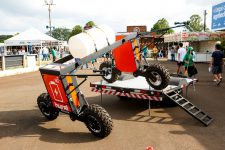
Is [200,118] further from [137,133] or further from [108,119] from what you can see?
[108,119]

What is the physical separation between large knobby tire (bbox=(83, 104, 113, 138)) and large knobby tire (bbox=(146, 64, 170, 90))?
6.85ft

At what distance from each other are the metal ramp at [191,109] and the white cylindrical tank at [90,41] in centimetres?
217

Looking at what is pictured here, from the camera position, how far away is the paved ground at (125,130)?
18.5 ft

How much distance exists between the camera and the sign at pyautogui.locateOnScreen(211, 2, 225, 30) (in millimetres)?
26083

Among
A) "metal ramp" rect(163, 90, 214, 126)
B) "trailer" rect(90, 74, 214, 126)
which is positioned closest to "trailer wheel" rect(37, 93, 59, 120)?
"trailer" rect(90, 74, 214, 126)

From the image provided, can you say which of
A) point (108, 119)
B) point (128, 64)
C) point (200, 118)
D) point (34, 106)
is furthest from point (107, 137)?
point (34, 106)

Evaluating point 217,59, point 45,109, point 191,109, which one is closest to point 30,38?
point 217,59

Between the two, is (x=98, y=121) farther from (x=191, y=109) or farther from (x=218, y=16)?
(x=218, y=16)

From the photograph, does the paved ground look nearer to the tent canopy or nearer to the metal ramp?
the metal ramp

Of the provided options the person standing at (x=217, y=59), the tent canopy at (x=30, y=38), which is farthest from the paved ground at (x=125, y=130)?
the tent canopy at (x=30, y=38)

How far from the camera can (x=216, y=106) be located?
8.68 meters

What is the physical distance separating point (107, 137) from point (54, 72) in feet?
6.18

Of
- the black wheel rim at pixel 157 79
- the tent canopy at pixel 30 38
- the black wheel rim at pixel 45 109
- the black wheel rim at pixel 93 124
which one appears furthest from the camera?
the tent canopy at pixel 30 38

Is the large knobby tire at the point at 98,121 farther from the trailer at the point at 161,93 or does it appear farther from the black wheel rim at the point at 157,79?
the black wheel rim at the point at 157,79
